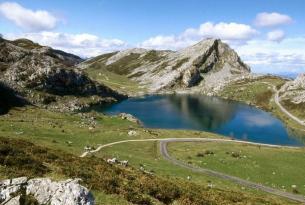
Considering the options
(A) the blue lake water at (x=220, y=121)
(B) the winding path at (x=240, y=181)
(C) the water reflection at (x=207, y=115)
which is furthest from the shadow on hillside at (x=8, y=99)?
(C) the water reflection at (x=207, y=115)

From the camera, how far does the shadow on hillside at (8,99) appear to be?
118m

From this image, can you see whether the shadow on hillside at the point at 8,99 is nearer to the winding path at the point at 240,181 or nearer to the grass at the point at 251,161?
the grass at the point at 251,161

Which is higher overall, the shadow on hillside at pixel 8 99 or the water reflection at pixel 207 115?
the shadow on hillside at pixel 8 99

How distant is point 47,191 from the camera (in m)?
24.3

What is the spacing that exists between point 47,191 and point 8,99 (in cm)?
10969

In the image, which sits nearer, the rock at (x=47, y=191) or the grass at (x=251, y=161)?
the rock at (x=47, y=191)

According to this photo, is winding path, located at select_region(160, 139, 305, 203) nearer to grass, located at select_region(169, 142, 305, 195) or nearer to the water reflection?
grass, located at select_region(169, 142, 305, 195)

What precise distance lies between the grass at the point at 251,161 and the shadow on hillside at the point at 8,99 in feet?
177

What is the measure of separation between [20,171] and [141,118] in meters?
133

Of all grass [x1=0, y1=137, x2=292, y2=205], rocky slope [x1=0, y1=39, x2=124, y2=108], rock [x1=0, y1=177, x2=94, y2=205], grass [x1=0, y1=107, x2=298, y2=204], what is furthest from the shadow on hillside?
rock [x1=0, y1=177, x2=94, y2=205]

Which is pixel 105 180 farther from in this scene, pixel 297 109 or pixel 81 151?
pixel 297 109

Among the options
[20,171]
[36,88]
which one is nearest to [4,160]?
[20,171]

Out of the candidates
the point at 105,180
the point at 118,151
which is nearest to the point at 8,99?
the point at 118,151

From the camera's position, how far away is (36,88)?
166250mm
